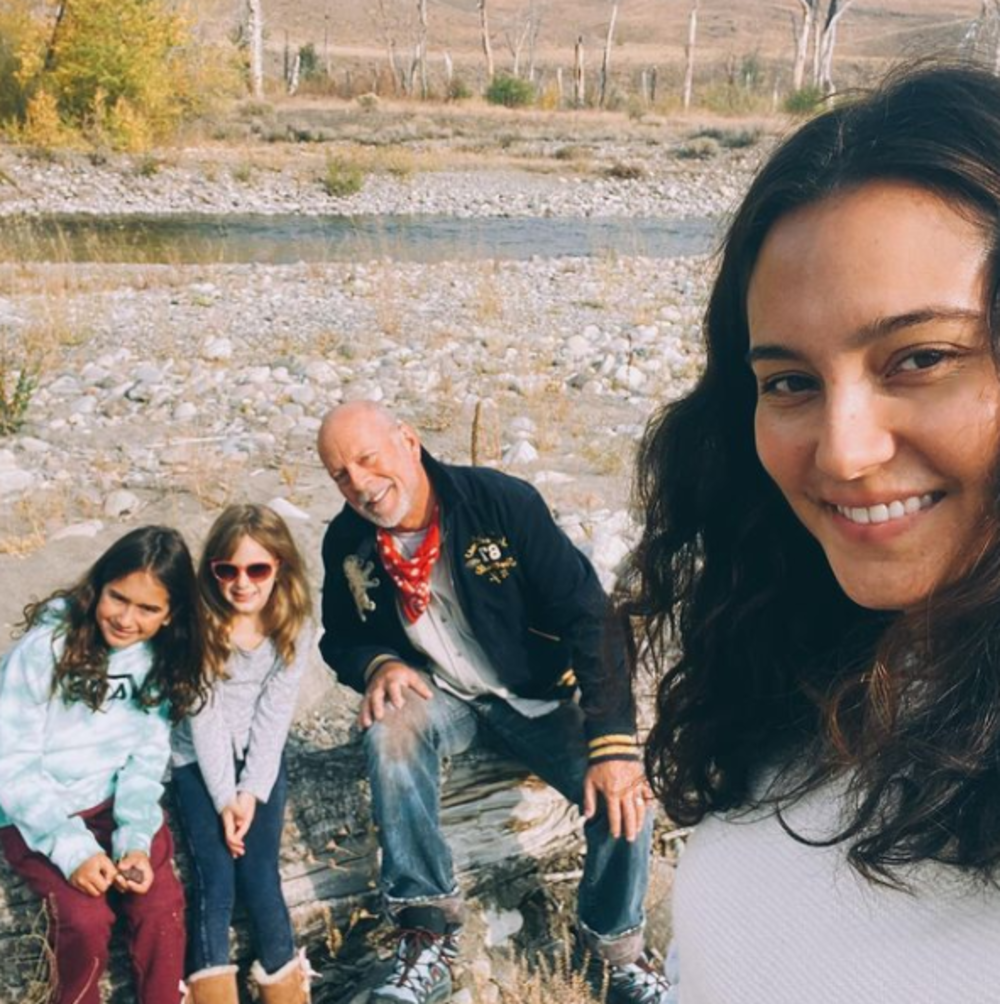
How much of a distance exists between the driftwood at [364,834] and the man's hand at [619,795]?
0.42 m

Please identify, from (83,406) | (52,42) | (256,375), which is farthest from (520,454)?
(52,42)

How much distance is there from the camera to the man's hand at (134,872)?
279 centimetres

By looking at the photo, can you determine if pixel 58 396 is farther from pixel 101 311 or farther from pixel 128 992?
pixel 128 992

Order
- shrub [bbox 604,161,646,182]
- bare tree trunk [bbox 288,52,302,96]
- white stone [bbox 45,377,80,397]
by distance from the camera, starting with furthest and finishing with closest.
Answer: bare tree trunk [bbox 288,52,302,96] < shrub [bbox 604,161,646,182] < white stone [bbox 45,377,80,397]

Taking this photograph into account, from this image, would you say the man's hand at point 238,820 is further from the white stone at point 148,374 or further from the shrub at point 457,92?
the shrub at point 457,92

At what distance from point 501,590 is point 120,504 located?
3.14 meters

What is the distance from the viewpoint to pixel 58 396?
7.61 meters

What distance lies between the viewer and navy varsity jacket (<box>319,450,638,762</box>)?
3098 millimetres

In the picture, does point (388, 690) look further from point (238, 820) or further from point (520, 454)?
point (520, 454)

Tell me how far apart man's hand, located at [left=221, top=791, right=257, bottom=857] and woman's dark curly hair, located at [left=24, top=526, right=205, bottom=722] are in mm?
259

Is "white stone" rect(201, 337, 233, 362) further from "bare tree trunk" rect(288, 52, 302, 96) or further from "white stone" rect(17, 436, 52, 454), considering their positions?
"bare tree trunk" rect(288, 52, 302, 96)

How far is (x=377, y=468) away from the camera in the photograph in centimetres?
305

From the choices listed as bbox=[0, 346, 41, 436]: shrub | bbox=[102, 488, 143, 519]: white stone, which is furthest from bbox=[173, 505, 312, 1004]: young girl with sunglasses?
bbox=[0, 346, 41, 436]: shrub

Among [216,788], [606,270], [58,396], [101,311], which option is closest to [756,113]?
[606,270]
